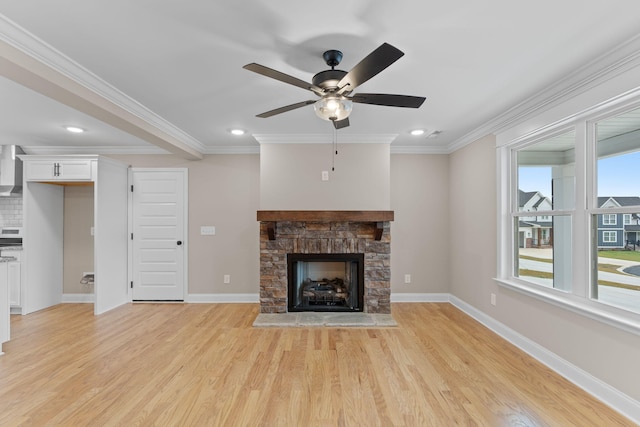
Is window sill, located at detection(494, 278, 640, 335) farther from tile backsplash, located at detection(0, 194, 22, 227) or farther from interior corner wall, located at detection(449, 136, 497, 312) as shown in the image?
tile backsplash, located at detection(0, 194, 22, 227)

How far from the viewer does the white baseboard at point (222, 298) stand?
476cm

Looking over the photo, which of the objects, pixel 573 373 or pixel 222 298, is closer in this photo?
pixel 573 373

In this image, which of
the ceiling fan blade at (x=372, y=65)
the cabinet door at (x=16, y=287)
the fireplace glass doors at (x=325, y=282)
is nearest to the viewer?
the ceiling fan blade at (x=372, y=65)

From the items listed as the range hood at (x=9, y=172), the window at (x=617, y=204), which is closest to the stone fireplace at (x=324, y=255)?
the window at (x=617, y=204)

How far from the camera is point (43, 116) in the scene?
11.0ft

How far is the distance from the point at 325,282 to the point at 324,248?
591 mm

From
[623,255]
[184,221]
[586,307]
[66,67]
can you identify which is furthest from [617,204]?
[184,221]

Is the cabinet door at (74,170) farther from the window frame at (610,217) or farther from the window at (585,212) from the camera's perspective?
the window frame at (610,217)

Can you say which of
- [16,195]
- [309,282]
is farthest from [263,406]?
[16,195]

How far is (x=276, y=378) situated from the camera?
253 cm

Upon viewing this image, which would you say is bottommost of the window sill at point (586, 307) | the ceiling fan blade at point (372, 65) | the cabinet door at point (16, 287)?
the cabinet door at point (16, 287)

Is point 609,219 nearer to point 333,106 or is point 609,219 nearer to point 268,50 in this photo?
point 333,106

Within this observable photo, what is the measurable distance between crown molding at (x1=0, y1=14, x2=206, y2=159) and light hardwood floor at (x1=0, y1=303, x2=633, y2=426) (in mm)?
2291

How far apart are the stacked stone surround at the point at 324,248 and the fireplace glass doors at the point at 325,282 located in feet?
0.28
